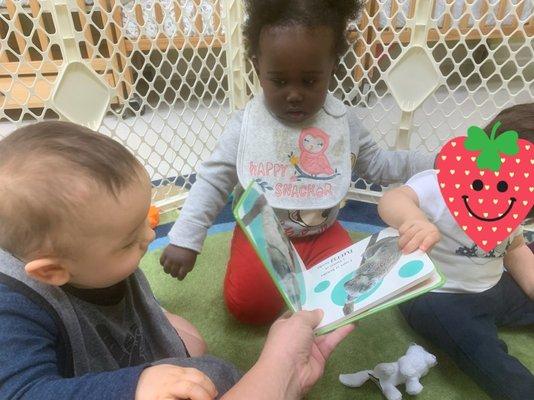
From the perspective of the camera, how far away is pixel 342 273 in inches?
23.4

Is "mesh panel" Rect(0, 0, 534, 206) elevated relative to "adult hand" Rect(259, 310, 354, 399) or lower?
elevated

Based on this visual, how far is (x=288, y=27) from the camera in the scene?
2.17 ft

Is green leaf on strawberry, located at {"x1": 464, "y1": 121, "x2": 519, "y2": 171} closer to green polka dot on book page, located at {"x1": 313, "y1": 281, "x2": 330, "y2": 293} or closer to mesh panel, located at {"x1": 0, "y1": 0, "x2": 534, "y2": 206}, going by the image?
green polka dot on book page, located at {"x1": 313, "y1": 281, "x2": 330, "y2": 293}

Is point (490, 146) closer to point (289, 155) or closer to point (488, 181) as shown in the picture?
point (488, 181)

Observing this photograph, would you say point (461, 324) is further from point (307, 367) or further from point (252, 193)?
point (252, 193)

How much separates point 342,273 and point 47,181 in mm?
388

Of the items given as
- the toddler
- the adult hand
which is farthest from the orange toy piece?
the adult hand

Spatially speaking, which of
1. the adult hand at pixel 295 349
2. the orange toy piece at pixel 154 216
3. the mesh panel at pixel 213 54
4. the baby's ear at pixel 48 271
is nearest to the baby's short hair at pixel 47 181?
the baby's ear at pixel 48 271

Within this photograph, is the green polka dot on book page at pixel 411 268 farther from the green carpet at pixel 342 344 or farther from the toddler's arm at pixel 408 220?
the green carpet at pixel 342 344

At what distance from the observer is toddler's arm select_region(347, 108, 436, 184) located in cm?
81

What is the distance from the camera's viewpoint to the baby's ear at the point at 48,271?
1.22ft

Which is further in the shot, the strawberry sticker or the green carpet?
the green carpet

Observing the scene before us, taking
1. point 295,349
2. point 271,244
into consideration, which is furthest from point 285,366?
Result: point 271,244

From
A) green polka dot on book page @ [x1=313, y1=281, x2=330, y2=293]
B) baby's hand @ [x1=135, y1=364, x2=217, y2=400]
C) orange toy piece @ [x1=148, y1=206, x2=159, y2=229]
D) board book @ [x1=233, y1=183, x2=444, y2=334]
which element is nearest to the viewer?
baby's hand @ [x1=135, y1=364, x2=217, y2=400]
